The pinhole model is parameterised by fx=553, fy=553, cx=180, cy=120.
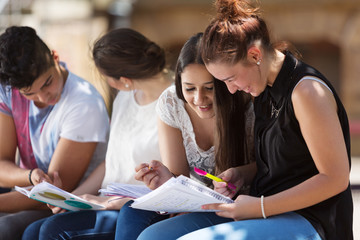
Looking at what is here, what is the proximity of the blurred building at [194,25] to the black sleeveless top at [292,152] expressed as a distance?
259 inches

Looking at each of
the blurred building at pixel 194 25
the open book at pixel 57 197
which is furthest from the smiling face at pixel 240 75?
the blurred building at pixel 194 25

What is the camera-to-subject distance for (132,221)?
242cm

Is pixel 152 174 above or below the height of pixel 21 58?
below

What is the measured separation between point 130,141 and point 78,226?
578 millimetres

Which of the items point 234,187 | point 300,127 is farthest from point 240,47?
point 234,187

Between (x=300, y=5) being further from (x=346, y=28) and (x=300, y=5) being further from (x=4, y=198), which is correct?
(x=4, y=198)

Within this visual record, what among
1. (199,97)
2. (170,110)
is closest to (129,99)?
(170,110)

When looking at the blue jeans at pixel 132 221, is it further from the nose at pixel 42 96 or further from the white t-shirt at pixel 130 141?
the nose at pixel 42 96

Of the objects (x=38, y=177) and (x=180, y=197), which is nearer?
(x=180, y=197)

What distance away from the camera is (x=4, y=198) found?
293cm

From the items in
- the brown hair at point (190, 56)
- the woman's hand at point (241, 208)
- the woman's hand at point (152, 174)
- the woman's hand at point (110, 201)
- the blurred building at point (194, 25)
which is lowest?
the blurred building at point (194, 25)

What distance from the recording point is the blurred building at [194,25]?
369 inches

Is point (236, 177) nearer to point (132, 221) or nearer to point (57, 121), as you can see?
point (132, 221)

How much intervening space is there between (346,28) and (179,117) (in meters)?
8.35
